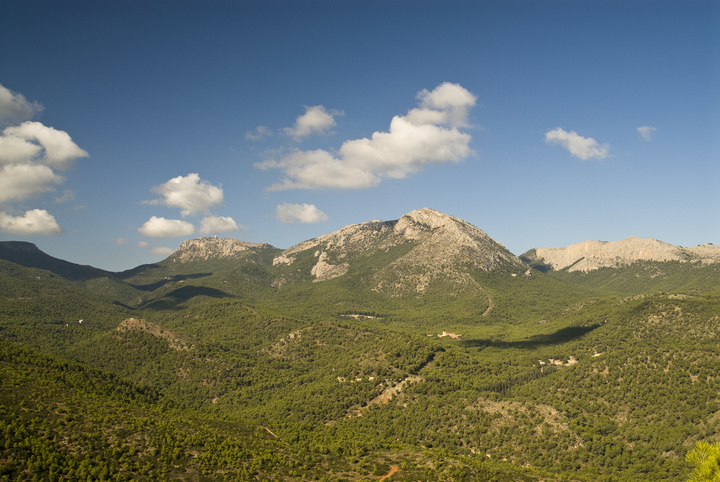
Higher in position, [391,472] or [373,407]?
[391,472]

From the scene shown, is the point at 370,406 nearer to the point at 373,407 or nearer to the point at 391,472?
the point at 373,407

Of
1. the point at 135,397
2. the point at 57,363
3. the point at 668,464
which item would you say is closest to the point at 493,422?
the point at 668,464

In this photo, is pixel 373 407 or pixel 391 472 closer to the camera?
pixel 391 472

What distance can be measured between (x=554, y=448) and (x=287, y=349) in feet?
406

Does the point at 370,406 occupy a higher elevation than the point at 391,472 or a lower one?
lower

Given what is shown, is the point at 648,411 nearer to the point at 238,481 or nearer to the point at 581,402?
the point at 581,402

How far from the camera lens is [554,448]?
354 ft

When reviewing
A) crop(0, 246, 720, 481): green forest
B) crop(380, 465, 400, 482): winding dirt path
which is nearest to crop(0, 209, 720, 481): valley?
crop(380, 465, 400, 482): winding dirt path

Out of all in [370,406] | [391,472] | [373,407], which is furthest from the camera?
[370,406]

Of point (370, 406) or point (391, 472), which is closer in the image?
point (391, 472)

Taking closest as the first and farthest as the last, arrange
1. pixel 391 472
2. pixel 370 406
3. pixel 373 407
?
pixel 391 472, pixel 373 407, pixel 370 406

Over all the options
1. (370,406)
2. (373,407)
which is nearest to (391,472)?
(373,407)

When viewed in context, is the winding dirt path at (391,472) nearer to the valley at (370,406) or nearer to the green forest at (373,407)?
the valley at (370,406)

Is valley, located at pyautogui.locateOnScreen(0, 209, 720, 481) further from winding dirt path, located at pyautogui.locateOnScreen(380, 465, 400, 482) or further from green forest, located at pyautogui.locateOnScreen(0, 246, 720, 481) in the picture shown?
green forest, located at pyautogui.locateOnScreen(0, 246, 720, 481)
